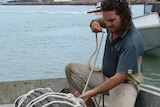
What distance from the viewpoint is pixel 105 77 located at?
3.23 m

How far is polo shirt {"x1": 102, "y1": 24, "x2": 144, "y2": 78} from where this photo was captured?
277cm

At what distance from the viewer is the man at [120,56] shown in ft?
9.07

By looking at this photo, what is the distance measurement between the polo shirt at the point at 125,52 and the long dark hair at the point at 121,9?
0.08m

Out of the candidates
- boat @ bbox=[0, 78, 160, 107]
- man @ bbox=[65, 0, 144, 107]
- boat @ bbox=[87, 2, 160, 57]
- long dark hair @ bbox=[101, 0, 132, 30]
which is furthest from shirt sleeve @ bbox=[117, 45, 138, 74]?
boat @ bbox=[87, 2, 160, 57]

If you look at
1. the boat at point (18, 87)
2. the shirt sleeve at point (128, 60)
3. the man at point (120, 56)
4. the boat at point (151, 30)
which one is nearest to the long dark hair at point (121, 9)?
→ the man at point (120, 56)

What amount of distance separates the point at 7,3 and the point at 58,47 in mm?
108442

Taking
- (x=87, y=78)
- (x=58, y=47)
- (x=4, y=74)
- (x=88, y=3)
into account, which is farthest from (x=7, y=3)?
(x=87, y=78)

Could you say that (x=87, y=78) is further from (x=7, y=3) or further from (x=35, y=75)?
(x=7, y=3)

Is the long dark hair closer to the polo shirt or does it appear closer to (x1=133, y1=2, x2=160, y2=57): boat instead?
the polo shirt

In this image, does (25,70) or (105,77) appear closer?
(105,77)

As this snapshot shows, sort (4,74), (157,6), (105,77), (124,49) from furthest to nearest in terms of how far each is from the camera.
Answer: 1. (157,6)
2. (4,74)
3. (105,77)
4. (124,49)

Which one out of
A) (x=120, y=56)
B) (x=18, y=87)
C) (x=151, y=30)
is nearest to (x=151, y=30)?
(x=151, y=30)

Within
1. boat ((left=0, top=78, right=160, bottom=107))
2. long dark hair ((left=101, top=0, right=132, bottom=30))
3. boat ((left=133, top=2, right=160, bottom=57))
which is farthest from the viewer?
boat ((left=133, top=2, right=160, bottom=57))

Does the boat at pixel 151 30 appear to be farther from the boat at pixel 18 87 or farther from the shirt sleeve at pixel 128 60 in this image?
the shirt sleeve at pixel 128 60
